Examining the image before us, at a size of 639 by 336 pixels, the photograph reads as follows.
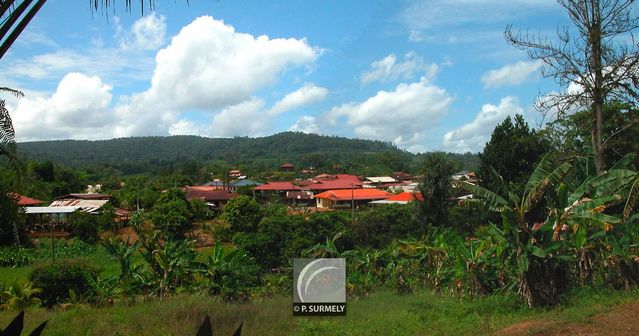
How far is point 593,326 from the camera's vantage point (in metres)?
6.83

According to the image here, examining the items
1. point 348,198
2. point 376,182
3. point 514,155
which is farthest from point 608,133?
point 376,182

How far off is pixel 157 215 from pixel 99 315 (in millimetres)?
25041

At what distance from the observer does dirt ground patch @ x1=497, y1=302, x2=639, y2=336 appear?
21.6ft

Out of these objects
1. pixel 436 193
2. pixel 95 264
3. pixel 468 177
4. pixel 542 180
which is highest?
pixel 542 180

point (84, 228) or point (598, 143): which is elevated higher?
point (598, 143)

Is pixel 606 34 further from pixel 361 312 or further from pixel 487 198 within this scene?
pixel 361 312

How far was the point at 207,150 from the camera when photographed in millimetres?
181375

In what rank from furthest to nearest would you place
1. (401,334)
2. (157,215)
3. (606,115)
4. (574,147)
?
1. (157,215)
2. (574,147)
3. (606,115)
4. (401,334)

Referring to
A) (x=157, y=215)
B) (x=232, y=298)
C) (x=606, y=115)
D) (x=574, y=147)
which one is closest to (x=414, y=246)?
(x=232, y=298)

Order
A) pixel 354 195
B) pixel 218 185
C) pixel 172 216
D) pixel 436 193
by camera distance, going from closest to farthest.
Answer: pixel 436 193, pixel 172 216, pixel 354 195, pixel 218 185

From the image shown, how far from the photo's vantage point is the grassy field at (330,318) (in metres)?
7.56

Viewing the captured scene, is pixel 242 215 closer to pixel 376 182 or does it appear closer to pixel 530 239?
pixel 530 239

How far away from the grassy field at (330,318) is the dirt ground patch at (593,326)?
0.62 ft

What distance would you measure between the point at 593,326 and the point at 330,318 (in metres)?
4.02
